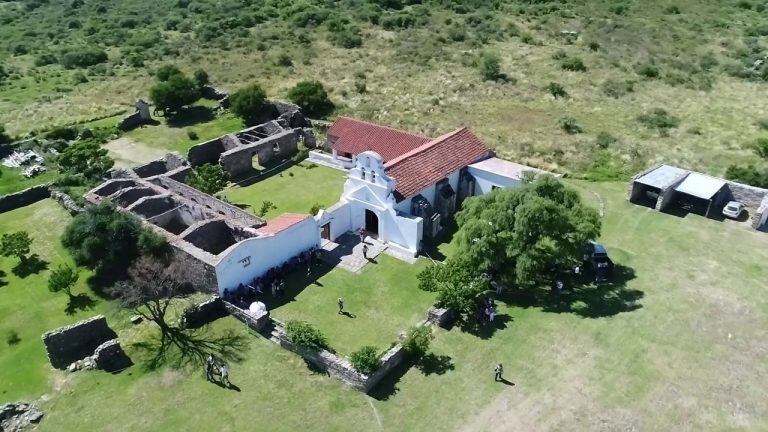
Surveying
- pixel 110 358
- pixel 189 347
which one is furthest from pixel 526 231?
pixel 110 358

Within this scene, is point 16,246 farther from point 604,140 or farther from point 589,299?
point 604,140

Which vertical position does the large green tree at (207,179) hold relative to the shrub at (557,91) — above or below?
below

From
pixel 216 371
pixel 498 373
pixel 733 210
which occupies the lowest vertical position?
pixel 216 371

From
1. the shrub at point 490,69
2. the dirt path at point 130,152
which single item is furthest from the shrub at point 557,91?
the dirt path at point 130,152

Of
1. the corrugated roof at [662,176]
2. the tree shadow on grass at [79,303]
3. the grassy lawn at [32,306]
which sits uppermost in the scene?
the corrugated roof at [662,176]

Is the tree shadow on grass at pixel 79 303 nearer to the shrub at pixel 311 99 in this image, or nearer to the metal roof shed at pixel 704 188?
the shrub at pixel 311 99
